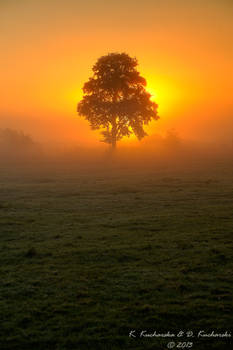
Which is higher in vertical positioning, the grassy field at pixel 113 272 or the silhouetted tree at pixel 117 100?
the silhouetted tree at pixel 117 100

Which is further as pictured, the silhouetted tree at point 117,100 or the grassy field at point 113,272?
the silhouetted tree at point 117,100

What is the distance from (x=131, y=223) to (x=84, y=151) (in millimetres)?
59248

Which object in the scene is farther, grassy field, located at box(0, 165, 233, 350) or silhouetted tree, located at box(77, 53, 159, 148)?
silhouetted tree, located at box(77, 53, 159, 148)

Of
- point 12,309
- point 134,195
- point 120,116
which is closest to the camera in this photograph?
point 12,309

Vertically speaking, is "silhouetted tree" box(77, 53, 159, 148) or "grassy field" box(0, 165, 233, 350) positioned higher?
"silhouetted tree" box(77, 53, 159, 148)

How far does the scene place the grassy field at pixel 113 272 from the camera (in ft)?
28.7

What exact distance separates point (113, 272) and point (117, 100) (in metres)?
55.0

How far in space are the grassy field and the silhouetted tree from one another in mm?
40303

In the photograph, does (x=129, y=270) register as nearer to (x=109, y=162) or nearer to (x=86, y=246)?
(x=86, y=246)

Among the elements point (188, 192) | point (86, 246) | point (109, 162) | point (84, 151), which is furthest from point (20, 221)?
point (84, 151)

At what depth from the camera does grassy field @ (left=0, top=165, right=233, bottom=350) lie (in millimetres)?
8742

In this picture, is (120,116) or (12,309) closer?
(12,309)

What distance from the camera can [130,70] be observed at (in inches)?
2520

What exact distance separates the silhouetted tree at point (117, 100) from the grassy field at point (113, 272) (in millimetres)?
40303
